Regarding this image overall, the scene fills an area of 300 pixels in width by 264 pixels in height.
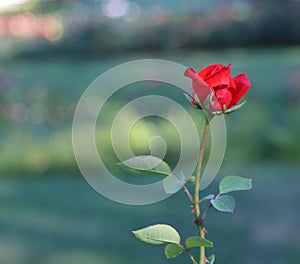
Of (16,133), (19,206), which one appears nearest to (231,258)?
(19,206)

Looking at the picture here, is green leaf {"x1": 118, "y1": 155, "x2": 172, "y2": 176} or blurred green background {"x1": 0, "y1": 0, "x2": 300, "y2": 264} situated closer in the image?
green leaf {"x1": 118, "y1": 155, "x2": 172, "y2": 176}

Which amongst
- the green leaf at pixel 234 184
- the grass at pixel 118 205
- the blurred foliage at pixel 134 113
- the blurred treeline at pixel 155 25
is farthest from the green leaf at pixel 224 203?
the blurred treeline at pixel 155 25

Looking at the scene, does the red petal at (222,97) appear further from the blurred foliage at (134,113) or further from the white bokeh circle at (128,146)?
the blurred foliage at (134,113)

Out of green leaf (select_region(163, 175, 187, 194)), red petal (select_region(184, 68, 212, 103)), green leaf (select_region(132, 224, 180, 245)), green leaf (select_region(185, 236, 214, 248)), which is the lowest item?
green leaf (select_region(185, 236, 214, 248))

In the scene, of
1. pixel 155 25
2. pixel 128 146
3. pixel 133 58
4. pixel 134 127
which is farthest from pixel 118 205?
pixel 155 25

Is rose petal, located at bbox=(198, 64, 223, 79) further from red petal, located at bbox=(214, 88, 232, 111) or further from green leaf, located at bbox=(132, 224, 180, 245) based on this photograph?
green leaf, located at bbox=(132, 224, 180, 245)

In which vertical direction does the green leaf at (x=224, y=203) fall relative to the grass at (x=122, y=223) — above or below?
below

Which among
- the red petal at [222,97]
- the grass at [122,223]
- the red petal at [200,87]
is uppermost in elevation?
the grass at [122,223]

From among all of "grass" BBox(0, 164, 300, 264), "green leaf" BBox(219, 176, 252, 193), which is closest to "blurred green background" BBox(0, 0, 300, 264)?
"grass" BBox(0, 164, 300, 264)

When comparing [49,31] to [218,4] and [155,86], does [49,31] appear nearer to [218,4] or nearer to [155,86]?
[218,4]
